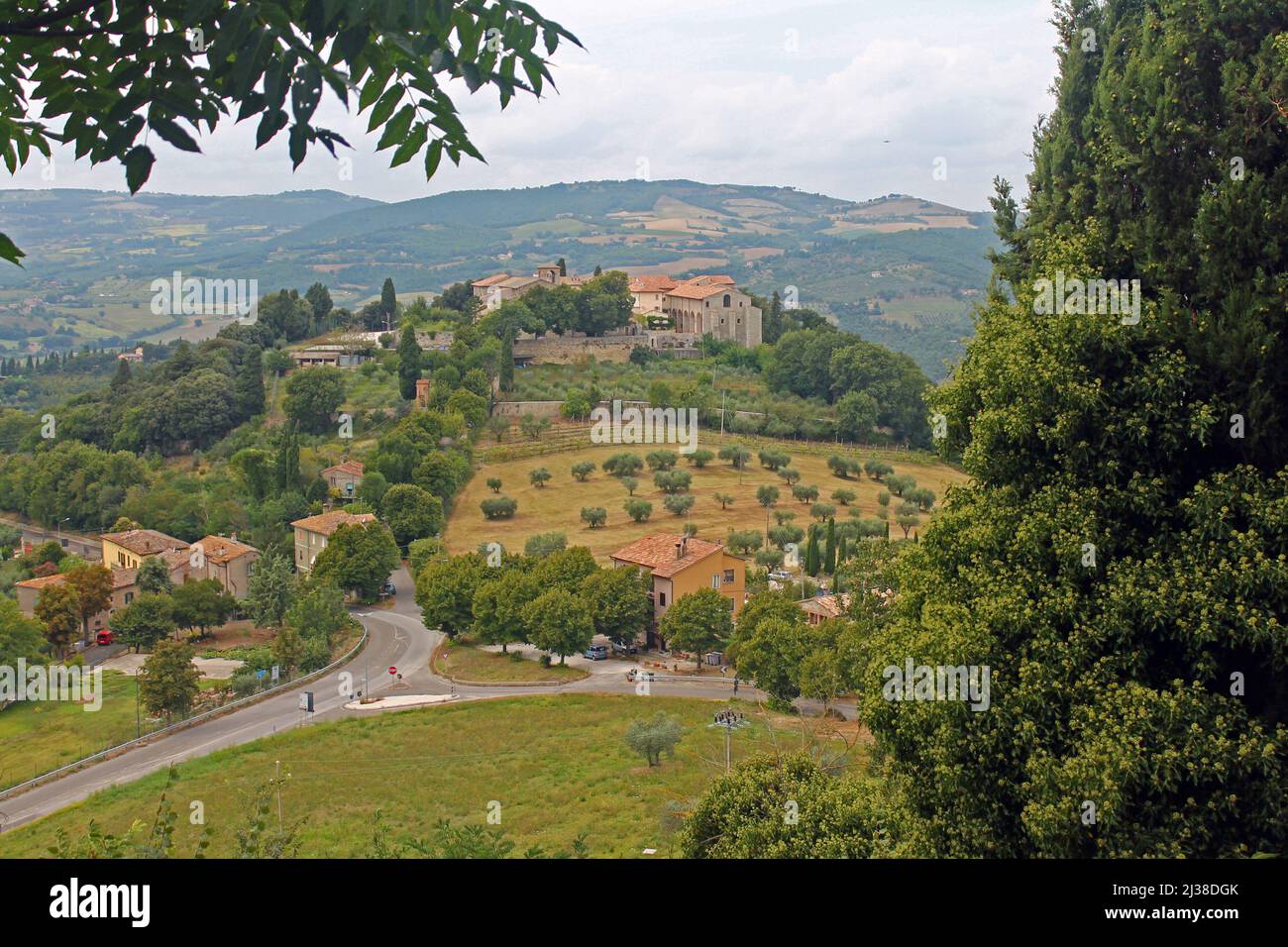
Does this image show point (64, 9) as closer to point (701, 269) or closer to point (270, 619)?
point (270, 619)

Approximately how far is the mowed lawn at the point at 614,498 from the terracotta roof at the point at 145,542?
9888 mm

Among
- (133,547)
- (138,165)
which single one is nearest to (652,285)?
(133,547)

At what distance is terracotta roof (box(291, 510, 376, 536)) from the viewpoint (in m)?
41.0

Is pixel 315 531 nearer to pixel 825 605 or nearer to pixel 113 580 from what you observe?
pixel 113 580

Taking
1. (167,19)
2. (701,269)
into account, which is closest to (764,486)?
(167,19)

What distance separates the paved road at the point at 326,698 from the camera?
23031 mm

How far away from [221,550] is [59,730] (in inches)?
499

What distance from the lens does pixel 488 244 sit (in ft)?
409

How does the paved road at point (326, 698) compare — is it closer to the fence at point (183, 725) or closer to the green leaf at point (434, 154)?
the fence at point (183, 725)

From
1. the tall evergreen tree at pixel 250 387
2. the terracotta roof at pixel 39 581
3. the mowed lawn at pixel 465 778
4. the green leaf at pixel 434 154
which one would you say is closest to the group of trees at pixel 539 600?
the mowed lawn at pixel 465 778

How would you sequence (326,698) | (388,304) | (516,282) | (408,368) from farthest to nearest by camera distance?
(388,304), (516,282), (408,368), (326,698)

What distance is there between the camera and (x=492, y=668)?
32.1 m

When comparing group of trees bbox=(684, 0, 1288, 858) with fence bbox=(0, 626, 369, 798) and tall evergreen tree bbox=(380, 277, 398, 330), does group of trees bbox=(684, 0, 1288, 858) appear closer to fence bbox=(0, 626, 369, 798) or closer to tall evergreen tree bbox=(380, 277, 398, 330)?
fence bbox=(0, 626, 369, 798)
